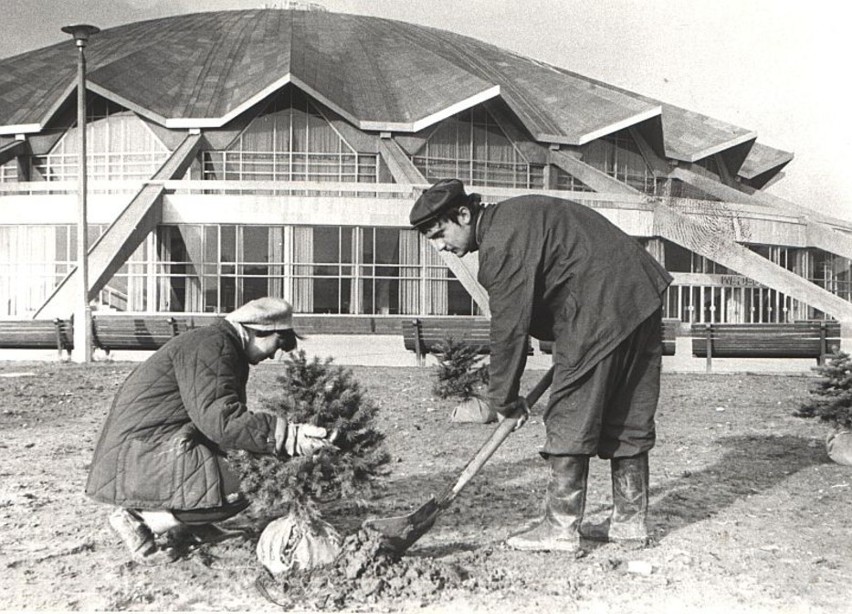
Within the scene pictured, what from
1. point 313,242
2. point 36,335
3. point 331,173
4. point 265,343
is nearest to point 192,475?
point 265,343

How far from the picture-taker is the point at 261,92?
3142 cm

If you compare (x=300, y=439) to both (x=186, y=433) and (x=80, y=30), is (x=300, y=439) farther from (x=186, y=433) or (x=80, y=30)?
(x=80, y=30)

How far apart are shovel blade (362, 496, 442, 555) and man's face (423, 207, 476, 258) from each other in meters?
1.40

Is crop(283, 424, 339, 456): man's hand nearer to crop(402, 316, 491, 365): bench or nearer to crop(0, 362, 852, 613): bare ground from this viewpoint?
crop(0, 362, 852, 613): bare ground

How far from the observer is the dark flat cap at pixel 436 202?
436 cm

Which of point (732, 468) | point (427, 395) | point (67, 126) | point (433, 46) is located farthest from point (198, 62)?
point (732, 468)

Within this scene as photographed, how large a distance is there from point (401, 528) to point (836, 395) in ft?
15.0

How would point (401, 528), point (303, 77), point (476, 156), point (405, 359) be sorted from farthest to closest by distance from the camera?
point (476, 156)
point (303, 77)
point (405, 359)
point (401, 528)

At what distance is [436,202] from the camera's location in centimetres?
436

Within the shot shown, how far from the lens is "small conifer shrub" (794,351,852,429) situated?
7.04 m

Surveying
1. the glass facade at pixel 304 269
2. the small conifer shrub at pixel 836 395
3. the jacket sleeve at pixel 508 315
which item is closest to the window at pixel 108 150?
the glass facade at pixel 304 269

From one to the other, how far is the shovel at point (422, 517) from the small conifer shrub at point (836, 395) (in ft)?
12.3

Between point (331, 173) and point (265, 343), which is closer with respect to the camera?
point (265, 343)

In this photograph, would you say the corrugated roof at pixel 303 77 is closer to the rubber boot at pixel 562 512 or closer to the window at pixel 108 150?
the window at pixel 108 150
